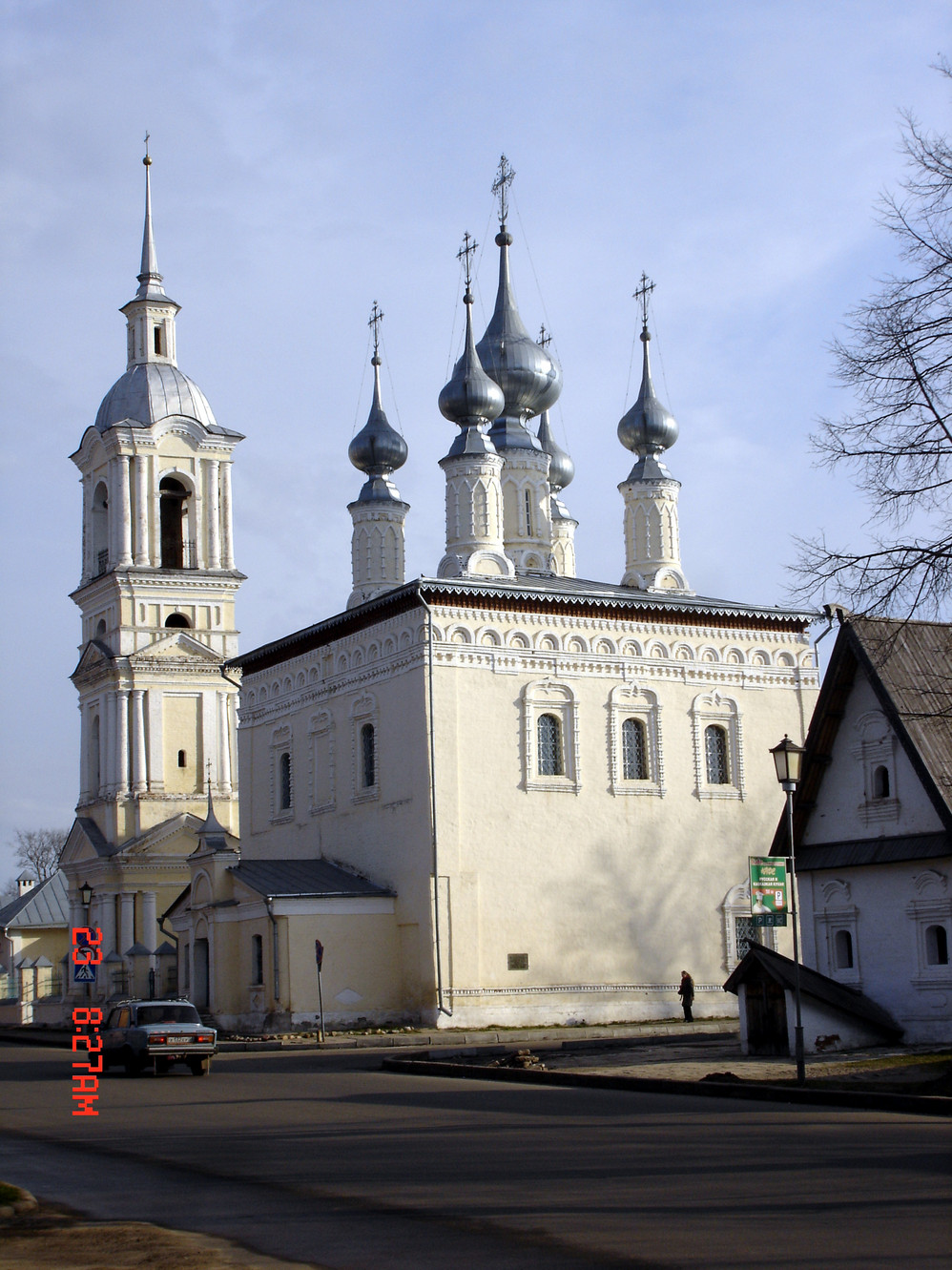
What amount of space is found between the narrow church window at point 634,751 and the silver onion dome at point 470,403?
263 inches

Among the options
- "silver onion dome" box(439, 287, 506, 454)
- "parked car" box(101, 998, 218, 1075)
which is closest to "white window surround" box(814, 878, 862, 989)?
"parked car" box(101, 998, 218, 1075)

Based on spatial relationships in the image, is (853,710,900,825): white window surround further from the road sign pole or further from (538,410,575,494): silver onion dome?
(538,410,575,494): silver onion dome

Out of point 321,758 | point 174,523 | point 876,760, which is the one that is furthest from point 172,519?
point 876,760

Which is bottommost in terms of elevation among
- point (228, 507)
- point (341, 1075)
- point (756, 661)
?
point (341, 1075)

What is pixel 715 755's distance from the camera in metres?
34.9

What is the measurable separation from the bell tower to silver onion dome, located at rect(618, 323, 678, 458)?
14139mm

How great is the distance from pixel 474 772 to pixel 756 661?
25.3ft

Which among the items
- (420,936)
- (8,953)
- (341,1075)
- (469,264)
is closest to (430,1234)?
(341,1075)

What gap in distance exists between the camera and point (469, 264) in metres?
38.0

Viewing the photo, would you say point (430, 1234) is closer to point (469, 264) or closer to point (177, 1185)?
point (177, 1185)

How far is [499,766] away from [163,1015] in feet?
37.5

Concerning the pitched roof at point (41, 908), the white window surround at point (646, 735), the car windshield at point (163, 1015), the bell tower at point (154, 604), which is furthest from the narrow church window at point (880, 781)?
the pitched roof at point (41, 908)

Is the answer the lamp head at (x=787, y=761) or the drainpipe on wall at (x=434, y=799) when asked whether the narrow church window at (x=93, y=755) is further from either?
the lamp head at (x=787, y=761)

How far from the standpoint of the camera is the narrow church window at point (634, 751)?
33625 mm
